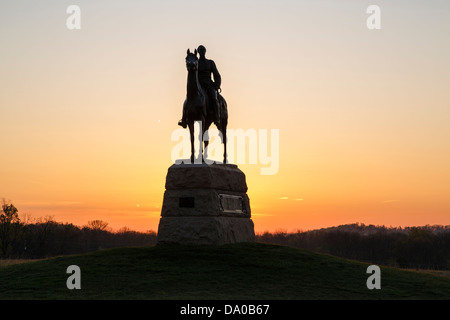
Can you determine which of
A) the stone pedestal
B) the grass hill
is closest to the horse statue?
the stone pedestal

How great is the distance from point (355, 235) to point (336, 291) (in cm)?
5348

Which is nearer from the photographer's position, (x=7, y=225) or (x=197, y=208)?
(x=197, y=208)

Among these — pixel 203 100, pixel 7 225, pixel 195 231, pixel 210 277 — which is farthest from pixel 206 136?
pixel 7 225

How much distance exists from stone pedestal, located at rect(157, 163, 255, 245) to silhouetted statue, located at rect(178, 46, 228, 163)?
0.97m

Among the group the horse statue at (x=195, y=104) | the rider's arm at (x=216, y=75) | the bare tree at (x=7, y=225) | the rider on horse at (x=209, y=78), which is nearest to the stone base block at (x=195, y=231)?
the horse statue at (x=195, y=104)

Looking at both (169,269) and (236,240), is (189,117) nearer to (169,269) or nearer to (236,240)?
(236,240)

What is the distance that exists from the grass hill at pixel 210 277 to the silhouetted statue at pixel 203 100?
4.47 metres

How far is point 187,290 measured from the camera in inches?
588

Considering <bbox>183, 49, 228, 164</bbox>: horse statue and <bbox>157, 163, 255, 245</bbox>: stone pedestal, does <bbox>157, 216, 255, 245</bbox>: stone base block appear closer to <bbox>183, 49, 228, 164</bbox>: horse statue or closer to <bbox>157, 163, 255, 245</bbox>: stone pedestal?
<bbox>157, 163, 255, 245</bbox>: stone pedestal

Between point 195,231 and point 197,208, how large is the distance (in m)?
0.83

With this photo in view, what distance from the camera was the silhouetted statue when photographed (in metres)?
21.0

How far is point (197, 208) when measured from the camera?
66.7ft

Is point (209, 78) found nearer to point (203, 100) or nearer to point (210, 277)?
point (203, 100)
